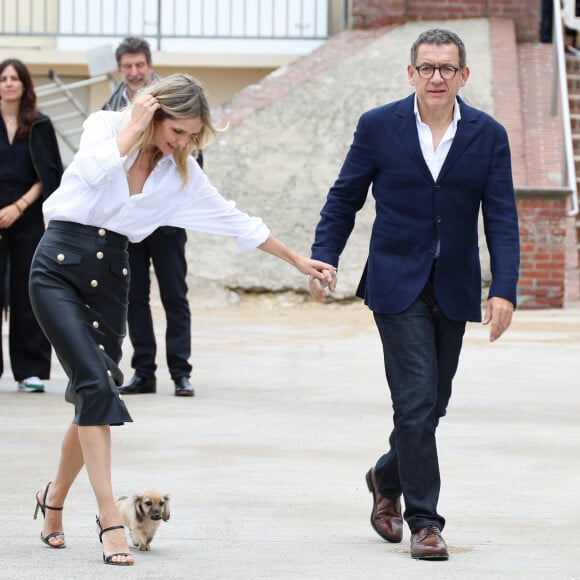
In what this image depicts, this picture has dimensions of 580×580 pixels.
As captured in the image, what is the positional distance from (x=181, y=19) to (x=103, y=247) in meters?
16.6

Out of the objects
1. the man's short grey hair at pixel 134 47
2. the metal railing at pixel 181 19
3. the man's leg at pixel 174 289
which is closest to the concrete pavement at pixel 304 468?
the man's leg at pixel 174 289

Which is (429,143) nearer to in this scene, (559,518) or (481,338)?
(559,518)

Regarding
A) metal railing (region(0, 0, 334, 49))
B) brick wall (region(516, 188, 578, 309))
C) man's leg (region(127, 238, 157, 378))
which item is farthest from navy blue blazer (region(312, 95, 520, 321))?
metal railing (region(0, 0, 334, 49))

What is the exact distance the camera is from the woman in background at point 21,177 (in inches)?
344

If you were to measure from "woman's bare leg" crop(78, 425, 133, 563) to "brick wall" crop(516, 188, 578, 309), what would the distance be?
10.5 metres

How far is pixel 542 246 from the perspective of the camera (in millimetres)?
14898

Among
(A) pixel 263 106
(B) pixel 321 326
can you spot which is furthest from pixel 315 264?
(A) pixel 263 106

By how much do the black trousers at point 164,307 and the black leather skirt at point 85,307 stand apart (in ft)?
12.2

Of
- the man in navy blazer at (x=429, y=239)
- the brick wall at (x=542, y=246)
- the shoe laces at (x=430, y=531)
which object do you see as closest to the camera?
the shoe laces at (x=430, y=531)

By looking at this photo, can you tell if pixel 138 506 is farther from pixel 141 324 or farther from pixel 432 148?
pixel 141 324

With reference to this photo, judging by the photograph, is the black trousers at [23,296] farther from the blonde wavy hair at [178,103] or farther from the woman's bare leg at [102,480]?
the woman's bare leg at [102,480]

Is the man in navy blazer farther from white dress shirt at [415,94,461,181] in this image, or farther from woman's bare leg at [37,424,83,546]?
woman's bare leg at [37,424,83,546]

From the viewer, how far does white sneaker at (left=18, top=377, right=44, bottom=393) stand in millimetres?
8875

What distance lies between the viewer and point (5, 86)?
871 cm
